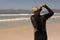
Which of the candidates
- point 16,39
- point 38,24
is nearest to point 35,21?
point 38,24

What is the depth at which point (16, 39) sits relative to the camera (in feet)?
23.1

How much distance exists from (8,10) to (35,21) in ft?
116

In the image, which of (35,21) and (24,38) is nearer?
(35,21)

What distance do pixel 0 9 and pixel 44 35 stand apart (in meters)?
35.1

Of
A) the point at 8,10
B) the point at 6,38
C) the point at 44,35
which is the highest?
the point at 44,35

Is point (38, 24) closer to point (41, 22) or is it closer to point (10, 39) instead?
point (41, 22)

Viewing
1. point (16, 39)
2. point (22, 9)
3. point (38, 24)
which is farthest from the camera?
point (22, 9)

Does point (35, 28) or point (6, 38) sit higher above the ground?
point (35, 28)

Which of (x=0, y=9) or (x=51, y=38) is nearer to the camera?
(x=51, y=38)

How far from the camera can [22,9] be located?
38.3 m

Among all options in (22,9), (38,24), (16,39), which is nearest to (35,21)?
(38,24)

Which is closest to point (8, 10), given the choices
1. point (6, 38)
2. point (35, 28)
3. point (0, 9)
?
point (0, 9)

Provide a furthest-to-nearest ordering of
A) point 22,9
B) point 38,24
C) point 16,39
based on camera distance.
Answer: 1. point 22,9
2. point 16,39
3. point 38,24

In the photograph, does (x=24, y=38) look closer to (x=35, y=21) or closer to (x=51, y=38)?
(x=51, y=38)
